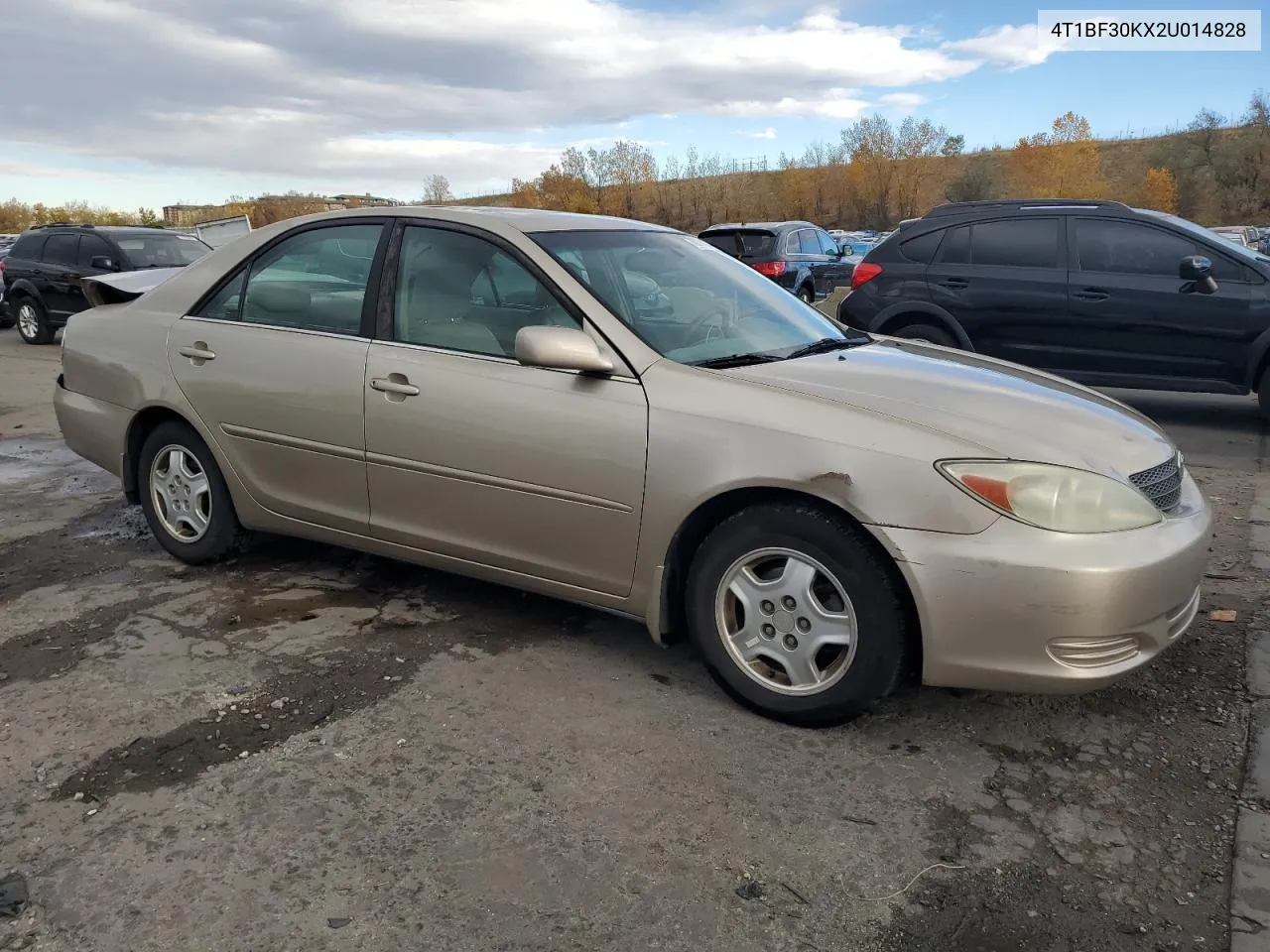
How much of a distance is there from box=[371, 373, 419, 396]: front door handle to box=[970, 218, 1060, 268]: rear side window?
20.0 feet

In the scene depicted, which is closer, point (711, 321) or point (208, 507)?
point (711, 321)

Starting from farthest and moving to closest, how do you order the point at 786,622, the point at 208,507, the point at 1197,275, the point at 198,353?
the point at 1197,275 < the point at 208,507 < the point at 198,353 < the point at 786,622

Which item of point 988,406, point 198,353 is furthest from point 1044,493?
point 198,353

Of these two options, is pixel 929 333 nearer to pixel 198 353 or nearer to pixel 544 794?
pixel 198 353

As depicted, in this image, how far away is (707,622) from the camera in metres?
3.17

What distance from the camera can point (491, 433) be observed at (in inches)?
137

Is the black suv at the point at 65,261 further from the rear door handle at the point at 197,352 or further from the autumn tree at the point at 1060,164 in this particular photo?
the autumn tree at the point at 1060,164

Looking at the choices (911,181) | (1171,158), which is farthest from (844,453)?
(911,181)

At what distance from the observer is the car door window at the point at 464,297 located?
3.58m

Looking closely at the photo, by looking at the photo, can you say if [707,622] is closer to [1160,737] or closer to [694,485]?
[694,485]

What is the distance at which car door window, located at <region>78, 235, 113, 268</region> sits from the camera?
13812mm

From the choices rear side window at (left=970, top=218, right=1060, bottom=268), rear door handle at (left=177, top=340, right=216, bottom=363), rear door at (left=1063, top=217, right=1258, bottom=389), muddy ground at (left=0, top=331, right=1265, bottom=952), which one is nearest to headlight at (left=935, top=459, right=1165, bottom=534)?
muddy ground at (left=0, top=331, right=1265, bottom=952)

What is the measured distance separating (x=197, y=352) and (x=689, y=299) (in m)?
2.14

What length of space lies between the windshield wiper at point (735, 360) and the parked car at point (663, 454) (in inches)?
0.6
